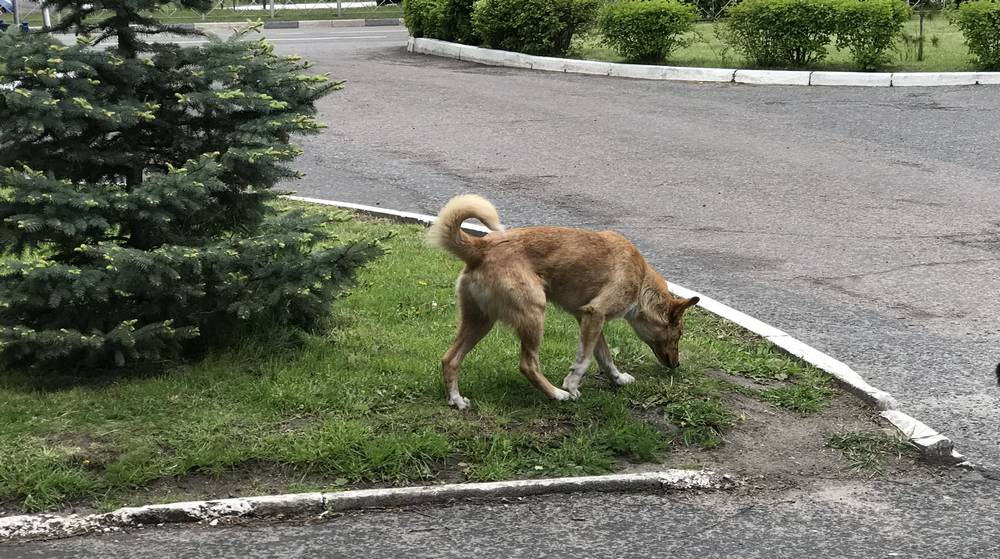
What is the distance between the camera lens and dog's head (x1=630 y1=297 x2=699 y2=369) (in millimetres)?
6094

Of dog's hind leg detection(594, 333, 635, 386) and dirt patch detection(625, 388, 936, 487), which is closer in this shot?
dirt patch detection(625, 388, 936, 487)

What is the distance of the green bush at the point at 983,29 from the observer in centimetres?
1695

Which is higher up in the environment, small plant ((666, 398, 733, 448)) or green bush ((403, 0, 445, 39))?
green bush ((403, 0, 445, 39))

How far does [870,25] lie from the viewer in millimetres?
17406

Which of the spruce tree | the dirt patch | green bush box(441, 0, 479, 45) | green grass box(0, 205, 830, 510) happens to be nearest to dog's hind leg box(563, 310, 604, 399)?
green grass box(0, 205, 830, 510)

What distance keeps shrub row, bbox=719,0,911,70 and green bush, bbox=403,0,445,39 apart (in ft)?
22.0

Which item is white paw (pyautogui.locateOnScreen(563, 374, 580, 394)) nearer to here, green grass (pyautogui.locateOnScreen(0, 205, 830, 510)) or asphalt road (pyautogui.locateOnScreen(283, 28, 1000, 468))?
green grass (pyautogui.locateOnScreen(0, 205, 830, 510))

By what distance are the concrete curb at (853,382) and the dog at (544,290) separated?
35.7 inches

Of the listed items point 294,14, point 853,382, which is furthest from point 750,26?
point 294,14

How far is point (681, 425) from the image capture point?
222 inches

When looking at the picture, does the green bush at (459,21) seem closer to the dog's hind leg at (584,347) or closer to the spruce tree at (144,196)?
the spruce tree at (144,196)

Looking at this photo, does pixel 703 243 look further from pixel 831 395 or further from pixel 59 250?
pixel 59 250

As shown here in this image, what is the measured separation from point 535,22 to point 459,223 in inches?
604

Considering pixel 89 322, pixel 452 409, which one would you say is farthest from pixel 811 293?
pixel 89 322
